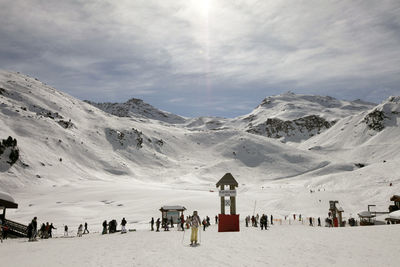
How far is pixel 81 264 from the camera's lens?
37.1ft

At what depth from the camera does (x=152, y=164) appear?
13312 cm

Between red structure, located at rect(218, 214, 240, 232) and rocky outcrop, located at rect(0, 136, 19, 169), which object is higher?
rocky outcrop, located at rect(0, 136, 19, 169)

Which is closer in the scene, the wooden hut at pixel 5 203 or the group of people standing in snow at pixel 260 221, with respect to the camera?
the group of people standing in snow at pixel 260 221

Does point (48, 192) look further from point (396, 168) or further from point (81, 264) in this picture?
point (396, 168)

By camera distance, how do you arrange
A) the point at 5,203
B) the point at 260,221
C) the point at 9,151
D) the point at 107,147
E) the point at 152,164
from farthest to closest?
the point at 152,164 → the point at 107,147 → the point at 9,151 → the point at 5,203 → the point at 260,221

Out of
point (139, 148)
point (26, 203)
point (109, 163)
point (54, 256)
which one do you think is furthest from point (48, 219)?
point (139, 148)

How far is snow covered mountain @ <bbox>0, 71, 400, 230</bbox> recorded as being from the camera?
61094 millimetres

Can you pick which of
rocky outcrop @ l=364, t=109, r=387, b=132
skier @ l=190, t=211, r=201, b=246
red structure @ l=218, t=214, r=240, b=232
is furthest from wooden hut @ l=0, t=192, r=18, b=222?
rocky outcrop @ l=364, t=109, r=387, b=132

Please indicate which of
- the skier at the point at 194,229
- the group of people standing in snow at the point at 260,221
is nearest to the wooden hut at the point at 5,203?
the skier at the point at 194,229

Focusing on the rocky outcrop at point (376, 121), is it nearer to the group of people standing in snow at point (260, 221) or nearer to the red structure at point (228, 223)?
the group of people standing in snow at point (260, 221)

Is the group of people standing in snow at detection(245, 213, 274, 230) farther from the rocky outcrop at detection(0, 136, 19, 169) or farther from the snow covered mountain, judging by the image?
the rocky outcrop at detection(0, 136, 19, 169)

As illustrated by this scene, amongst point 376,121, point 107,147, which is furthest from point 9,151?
point 376,121

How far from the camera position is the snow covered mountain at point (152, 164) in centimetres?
6109

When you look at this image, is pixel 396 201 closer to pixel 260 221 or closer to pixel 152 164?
pixel 260 221
